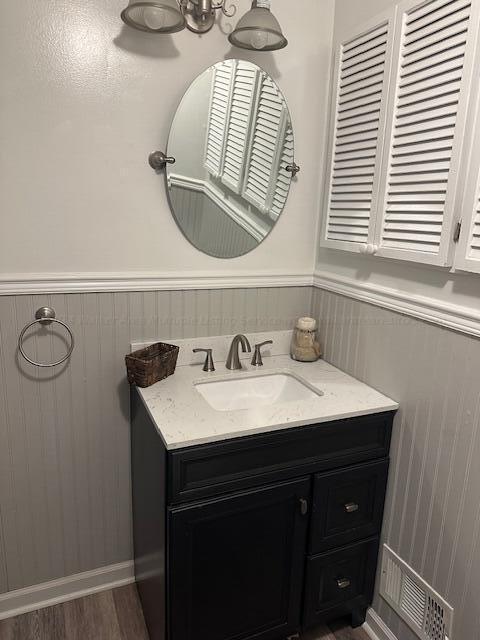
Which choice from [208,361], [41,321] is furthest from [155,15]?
[208,361]

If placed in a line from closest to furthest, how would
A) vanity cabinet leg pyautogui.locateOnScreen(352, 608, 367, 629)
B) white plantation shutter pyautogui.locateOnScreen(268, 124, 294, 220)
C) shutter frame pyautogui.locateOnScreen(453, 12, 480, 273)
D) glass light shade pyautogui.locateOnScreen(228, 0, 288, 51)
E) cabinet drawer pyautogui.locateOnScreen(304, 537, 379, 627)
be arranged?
shutter frame pyautogui.locateOnScreen(453, 12, 480, 273) → glass light shade pyautogui.locateOnScreen(228, 0, 288, 51) → cabinet drawer pyautogui.locateOnScreen(304, 537, 379, 627) → vanity cabinet leg pyautogui.locateOnScreen(352, 608, 367, 629) → white plantation shutter pyautogui.locateOnScreen(268, 124, 294, 220)

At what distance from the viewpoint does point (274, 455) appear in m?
1.34

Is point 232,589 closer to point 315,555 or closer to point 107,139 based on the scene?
point 315,555

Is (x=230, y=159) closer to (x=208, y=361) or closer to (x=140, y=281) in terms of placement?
(x=140, y=281)

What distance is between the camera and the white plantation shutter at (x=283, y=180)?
5.63 ft

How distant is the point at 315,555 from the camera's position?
1.47m

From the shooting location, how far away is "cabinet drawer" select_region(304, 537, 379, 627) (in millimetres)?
1497

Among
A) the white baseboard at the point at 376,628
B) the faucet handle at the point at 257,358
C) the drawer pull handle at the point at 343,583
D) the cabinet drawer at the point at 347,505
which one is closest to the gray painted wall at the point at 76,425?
the faucet handle at the point at 257,358

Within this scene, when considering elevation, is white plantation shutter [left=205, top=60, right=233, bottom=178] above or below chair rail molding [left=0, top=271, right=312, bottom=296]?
above

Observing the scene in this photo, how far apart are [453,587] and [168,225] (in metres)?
1.40

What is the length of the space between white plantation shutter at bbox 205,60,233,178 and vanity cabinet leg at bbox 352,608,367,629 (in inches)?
63.4

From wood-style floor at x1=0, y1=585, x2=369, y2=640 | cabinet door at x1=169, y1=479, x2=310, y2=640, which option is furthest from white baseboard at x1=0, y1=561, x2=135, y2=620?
cabinet door at x1=169, y1=479, x2=310, y2=640

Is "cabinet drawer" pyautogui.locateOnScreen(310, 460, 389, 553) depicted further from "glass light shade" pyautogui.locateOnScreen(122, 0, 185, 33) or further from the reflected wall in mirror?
"glass light shade" pyautogui.locateOnScreen(122, 0, 185, 33)

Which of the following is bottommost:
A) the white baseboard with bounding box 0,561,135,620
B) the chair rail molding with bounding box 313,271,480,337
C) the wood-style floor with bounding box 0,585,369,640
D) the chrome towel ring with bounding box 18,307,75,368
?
the wood-style floor with bounding box 0,585,369,640
